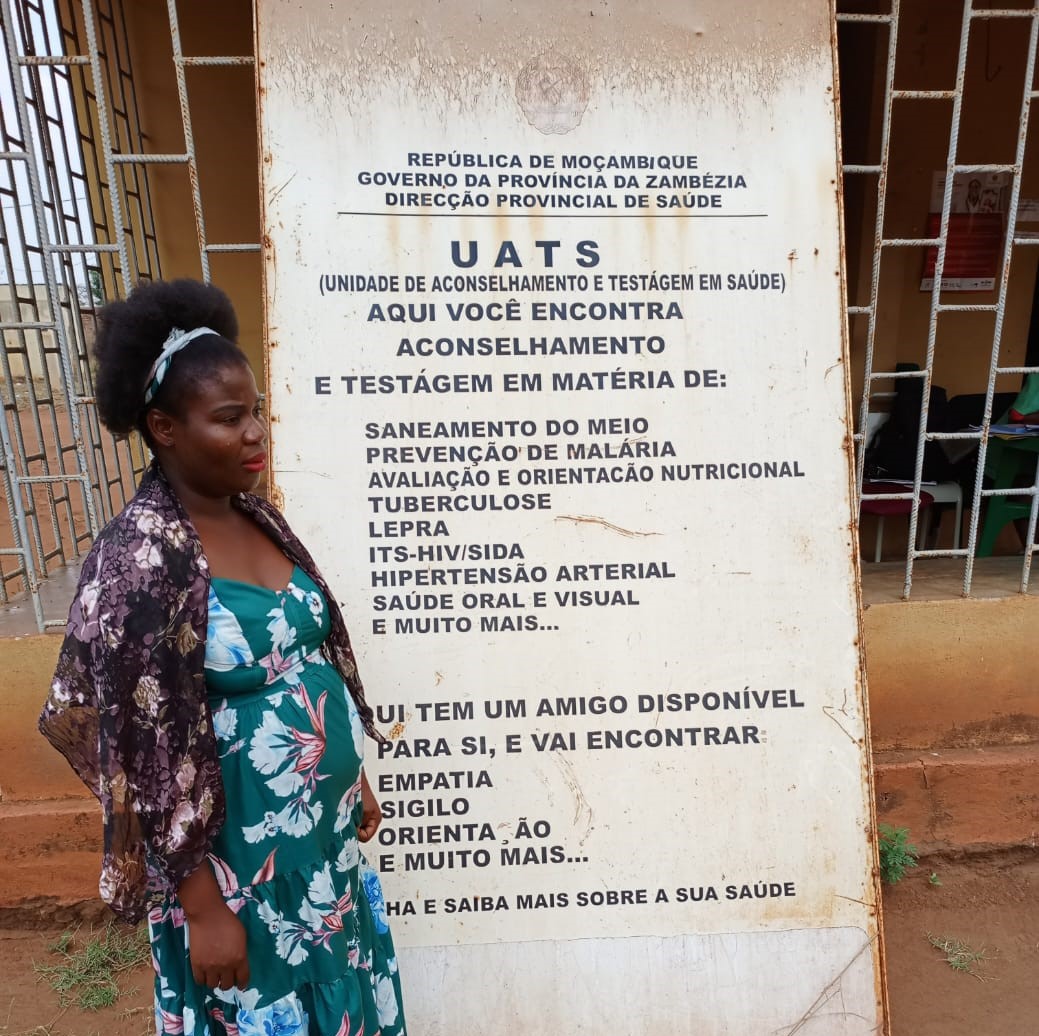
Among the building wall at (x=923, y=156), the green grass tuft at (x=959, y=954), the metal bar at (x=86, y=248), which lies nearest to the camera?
the metal bar at (x=86, y=248)

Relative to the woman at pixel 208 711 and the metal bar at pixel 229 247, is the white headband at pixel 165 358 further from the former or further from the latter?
the metal bar at pixel 229 247

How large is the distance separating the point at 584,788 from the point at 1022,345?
12.8 feet

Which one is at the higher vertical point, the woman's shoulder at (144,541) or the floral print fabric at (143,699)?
the woman's shoulder at (144,541)

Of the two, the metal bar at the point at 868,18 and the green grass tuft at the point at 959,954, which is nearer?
the metal bar at the point at 868,18

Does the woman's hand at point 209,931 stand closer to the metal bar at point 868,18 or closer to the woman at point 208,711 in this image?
the woman at point 208,711

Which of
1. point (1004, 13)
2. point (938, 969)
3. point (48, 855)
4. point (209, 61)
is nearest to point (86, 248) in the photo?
point (209, 61)

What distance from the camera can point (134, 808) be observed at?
3.82 ft

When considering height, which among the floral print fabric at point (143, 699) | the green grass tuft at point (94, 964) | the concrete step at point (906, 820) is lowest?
the green grass tuft at point (94, 964)

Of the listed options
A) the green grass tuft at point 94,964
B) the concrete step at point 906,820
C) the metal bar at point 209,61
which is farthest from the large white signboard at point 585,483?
the green grass tuft at point 94,964

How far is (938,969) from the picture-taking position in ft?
7.73

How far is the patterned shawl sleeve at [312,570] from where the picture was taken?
141 centimetres

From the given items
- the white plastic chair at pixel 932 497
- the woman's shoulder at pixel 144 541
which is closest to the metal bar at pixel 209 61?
the woman's shoulder at pixel 144 541

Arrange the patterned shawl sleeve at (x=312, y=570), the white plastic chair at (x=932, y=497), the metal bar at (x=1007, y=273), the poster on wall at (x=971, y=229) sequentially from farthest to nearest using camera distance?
1. the poster on wall at (x=971, y=229)
2. the white plastic chair at (x=932, y=497)
3. the metal bar at (x=1007, y=273)
4. the patterned shawl sleeve at (x=312, y=570)

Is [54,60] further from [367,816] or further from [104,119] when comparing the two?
[367,816]
